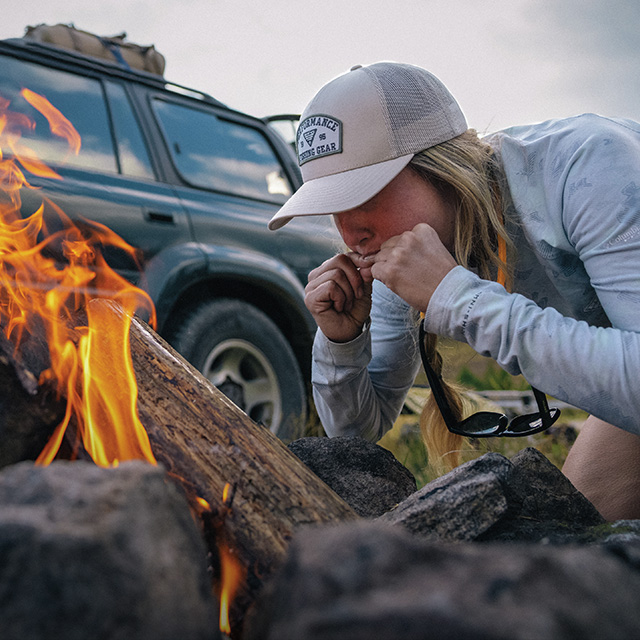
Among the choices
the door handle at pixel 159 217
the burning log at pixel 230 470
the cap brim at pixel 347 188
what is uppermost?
the cap brim at pixel 347 188

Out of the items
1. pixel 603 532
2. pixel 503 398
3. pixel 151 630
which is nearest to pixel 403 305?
pixel 603 532

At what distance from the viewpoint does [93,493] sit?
0.92 meters

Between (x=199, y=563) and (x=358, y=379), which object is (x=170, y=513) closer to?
(x=199, y=563)

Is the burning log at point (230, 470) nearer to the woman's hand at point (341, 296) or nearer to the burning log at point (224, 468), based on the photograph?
the burning log at point (224, 468)

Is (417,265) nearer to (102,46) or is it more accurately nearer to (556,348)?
(556,348)

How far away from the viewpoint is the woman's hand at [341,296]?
229cm

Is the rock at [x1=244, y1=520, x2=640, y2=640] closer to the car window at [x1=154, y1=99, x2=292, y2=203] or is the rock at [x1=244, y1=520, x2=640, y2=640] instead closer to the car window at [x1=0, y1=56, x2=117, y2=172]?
the car window at [x1=0, y1=56, x2=117, y2=172]

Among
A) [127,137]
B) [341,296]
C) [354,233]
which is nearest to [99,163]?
[127,137]

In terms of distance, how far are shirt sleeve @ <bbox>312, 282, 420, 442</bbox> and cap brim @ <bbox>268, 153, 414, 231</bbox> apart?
671mm

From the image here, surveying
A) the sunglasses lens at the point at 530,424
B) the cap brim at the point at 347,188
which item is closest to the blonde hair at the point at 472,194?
the cap brim at the point at 347,188

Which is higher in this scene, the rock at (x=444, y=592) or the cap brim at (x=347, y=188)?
the cap brim at (x=347, y=188)

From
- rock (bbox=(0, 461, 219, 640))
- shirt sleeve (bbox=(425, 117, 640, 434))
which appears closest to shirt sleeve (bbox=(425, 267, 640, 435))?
shirt sleeve (bbox=(425, 117, 640, 434))

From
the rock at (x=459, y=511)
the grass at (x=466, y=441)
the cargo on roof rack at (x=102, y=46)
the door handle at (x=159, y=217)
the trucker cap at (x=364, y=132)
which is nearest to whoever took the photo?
the rock at (x=459, y=511)

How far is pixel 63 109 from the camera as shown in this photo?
11.4ft
